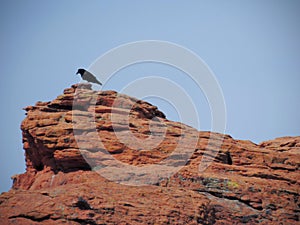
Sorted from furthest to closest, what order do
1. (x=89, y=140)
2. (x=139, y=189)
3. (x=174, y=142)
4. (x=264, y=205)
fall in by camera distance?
(x=174, y=142), (x=89, y=140), (x=264, y=205), (x=139, y=189)

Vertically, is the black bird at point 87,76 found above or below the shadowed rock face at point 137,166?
above

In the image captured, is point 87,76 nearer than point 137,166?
No

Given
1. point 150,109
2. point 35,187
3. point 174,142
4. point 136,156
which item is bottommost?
point 35,187

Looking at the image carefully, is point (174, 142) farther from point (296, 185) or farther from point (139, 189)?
point (296, 185)

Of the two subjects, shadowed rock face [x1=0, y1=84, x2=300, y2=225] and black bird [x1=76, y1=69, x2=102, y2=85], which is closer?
shadowed rock face [x1=0, y1=84, x2=300, y2=225]

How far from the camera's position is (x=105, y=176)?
22656mm

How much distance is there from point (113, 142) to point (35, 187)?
20.5 feet

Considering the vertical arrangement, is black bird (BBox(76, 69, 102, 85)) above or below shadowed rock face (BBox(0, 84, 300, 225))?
above

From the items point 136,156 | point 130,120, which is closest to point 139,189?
point 136,156

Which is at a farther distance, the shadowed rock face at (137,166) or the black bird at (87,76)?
the black bird at (87,76)

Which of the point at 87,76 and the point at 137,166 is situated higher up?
the point at 87,76

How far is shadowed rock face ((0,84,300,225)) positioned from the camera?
62.3 feet

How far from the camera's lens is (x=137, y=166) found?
24359 mm

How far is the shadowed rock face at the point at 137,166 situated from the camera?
19.0m
